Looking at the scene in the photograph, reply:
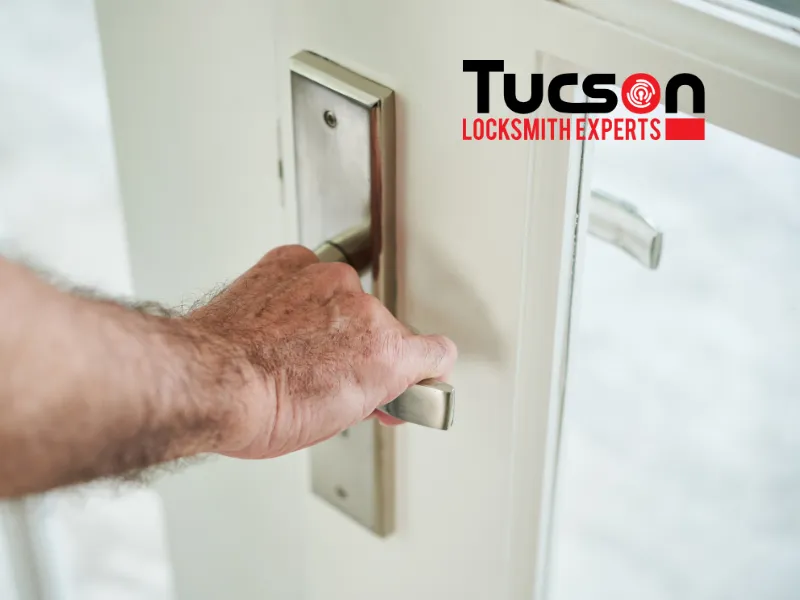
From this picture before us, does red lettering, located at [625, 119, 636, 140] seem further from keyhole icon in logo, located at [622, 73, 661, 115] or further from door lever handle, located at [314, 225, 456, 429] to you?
door lever handle, located at [314, 225, 456, 429]

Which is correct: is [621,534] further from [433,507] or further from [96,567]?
[96,567]

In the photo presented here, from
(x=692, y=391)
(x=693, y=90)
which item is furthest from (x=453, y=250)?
(x=692, y=391)

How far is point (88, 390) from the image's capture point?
0.37 m

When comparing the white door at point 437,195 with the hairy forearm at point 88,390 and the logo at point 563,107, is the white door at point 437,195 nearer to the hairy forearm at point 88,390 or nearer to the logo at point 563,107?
the logo at point 563,107

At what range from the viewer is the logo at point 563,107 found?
1.34 feet

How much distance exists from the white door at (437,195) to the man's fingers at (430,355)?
19mm

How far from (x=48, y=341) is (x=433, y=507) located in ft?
0.90

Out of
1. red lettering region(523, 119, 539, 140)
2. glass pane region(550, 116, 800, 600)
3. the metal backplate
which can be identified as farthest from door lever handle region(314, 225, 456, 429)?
glass pane region(550, 116, 800, 600)

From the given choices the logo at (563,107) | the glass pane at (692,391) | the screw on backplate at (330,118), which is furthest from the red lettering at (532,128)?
the glass pane at (692,391)

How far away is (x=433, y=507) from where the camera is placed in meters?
0.58

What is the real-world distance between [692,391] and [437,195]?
43 cm

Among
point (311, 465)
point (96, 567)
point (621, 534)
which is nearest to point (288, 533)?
point (311, 465)

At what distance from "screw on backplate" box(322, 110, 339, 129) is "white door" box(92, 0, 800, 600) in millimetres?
27

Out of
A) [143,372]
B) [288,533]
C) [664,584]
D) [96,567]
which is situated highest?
[143,372]
